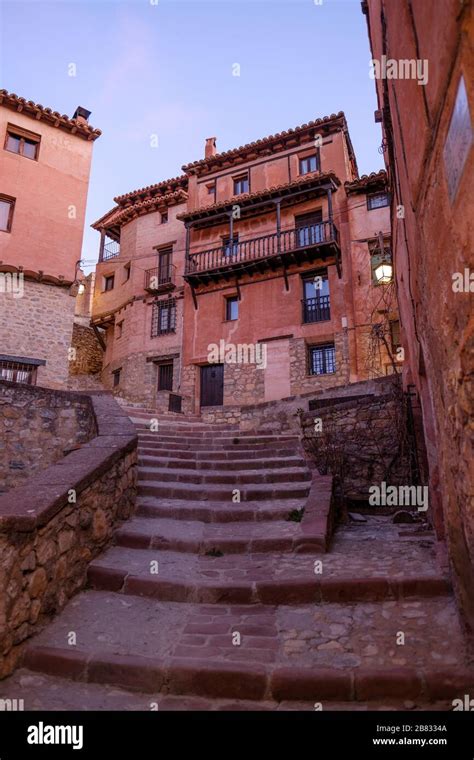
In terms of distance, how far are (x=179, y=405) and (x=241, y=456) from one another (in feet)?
30.6

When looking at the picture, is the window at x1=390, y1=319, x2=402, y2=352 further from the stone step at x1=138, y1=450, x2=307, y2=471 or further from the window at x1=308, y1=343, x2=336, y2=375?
the stone step at x1=138, y1=450, x2=307, y2=471

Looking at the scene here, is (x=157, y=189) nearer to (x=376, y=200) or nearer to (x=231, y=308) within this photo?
(x=231, y=308)

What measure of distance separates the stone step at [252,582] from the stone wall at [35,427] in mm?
3125

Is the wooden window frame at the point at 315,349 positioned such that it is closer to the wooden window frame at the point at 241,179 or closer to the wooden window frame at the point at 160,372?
the wooden window frame at the point at 160,372

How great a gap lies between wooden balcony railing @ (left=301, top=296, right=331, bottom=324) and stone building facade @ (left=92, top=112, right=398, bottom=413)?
4cm

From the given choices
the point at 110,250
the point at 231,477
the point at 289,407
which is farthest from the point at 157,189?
the point at 231,477

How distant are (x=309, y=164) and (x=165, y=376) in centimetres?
1043

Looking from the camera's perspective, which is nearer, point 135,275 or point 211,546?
point 211,546

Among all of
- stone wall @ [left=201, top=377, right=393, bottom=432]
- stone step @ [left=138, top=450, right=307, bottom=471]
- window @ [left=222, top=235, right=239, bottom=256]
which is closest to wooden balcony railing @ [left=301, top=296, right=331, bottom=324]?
window @ [left=222, top=235, right=239, bottom=256]

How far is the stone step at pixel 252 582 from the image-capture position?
3301 millimetres

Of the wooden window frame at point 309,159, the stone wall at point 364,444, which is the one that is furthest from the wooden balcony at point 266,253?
the stone wall at point 364,444

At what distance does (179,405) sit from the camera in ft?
53.0
